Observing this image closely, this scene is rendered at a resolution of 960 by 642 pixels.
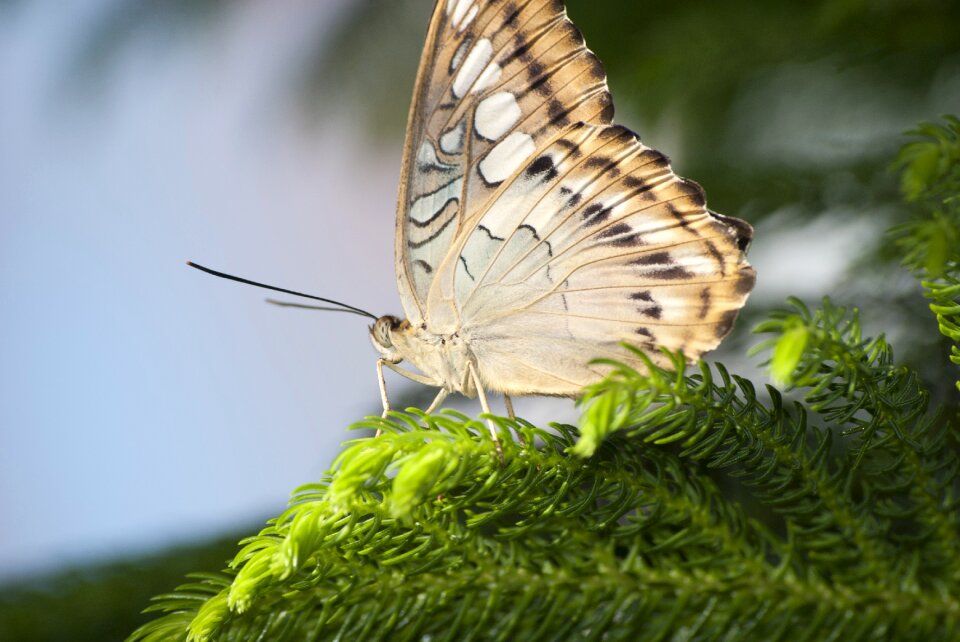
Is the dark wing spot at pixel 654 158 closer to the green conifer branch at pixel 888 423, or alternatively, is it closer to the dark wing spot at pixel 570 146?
the dark wing spot at pixel 570 146

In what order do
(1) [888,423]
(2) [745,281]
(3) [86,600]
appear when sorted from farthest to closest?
(3) [86,600], (2) [745,281], (1) [888,423]

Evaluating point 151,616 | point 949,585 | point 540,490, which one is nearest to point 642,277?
point 540,490

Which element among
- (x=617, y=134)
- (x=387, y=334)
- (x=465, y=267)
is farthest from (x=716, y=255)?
(x=387, y=334)

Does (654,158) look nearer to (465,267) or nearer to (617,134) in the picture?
(617,134)

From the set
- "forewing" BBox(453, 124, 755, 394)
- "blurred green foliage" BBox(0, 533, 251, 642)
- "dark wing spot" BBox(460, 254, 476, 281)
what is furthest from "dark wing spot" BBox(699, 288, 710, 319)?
"blurred green foliage" BBox(0, 533, 251, 642)

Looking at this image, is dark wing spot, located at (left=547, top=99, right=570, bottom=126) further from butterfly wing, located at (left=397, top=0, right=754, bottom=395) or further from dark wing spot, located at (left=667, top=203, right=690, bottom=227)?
dark wing spot, located at (left=667, top=203, right=690, bottom=227)

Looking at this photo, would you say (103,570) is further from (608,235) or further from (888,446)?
(888,446)
